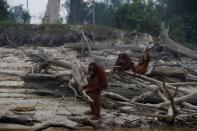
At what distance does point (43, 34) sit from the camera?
28.9 metres

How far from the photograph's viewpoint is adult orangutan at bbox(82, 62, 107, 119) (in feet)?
36.9

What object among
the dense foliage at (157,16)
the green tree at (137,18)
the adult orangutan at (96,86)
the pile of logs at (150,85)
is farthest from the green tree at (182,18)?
the adult orangutan at (96,86)

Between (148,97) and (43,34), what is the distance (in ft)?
55.7

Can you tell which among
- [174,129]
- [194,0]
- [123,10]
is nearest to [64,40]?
[123,10]

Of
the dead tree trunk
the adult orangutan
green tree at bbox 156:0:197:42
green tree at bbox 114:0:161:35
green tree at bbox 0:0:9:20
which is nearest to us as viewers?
the adult orangutan

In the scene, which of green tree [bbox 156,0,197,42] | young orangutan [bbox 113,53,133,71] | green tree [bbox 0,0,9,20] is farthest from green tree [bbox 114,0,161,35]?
young orangutan [bbox 113,53,133,71]

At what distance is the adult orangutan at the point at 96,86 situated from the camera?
11242mm

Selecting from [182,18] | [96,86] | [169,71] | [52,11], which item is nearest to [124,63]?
[169,71]

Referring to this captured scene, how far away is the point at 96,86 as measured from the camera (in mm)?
11305

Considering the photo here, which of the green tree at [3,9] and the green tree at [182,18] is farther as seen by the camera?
the green tree at [182,18]

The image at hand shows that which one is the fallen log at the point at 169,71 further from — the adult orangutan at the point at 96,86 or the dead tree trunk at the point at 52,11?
the dead tree trunk at the point at 52,11

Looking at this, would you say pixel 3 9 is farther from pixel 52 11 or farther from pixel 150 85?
pixel 150 85

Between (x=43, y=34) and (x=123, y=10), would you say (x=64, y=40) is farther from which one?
(x=123, y=10)

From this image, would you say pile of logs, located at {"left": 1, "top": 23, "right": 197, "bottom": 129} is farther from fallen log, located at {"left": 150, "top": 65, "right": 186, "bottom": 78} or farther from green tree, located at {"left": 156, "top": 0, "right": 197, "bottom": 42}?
green tree, located at {"left": 156, "top": 0, "right": 197, "bottom": 42}
